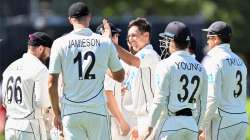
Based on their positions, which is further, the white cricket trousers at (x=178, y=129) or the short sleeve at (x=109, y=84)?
the short sleeve at (x=109, y=84)

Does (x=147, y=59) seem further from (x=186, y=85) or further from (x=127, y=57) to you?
(x=186, y=85)

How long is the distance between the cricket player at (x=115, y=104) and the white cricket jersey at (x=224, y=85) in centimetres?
112

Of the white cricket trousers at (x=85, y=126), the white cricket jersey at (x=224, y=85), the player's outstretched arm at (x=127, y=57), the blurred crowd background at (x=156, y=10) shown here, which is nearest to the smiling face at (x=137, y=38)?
the player's outstretched arm at (x=127, y=57)

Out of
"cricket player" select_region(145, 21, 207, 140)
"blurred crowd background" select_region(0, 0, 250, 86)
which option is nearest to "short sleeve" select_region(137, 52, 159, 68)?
"cricket player" select_region(145, 21, 207, 140)

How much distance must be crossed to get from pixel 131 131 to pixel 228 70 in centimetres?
155

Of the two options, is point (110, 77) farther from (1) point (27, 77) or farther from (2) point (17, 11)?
(2) point (17, 11)

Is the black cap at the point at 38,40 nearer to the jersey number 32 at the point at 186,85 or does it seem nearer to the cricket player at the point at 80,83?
the cricket player at the point at 80,83

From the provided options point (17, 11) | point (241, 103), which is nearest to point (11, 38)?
point (17, 11)

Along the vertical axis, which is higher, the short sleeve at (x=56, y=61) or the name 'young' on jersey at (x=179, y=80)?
the short sleeve at (x=56, y=61)

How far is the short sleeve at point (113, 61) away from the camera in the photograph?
12.1m

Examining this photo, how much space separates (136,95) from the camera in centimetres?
1334

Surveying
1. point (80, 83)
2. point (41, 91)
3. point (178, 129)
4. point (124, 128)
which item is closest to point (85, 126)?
point (80, 83)

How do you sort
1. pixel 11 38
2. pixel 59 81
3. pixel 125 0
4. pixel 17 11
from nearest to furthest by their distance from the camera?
pixel 59 81 → pixel 11 38 → pixel 17 11 → pixel 125 0

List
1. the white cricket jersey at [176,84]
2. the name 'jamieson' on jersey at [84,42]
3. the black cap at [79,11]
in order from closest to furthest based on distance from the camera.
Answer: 1. the white cricket jersey at [176,84]
2. the name 'jamieson' on jersey at [84,42]
3. the black cap at [79,11]
